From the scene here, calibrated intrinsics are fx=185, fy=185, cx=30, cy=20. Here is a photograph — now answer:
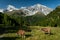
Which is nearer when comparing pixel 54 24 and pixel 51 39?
pixel 51 39

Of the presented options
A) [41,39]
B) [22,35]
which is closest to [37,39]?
[41,39]

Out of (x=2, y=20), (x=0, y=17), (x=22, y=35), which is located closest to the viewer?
(x=22, y=35)

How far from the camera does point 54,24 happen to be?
14225cm

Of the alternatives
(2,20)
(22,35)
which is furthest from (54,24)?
(22,35)

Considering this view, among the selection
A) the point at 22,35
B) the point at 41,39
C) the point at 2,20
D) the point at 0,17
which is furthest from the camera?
the point at 0,17

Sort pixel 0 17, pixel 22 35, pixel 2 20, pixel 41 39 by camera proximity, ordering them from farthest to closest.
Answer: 1. pixel 0 17
2. pixel 2 20
3. pixel 22 35
4. pixel 41 39

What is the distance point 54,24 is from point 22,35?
102m

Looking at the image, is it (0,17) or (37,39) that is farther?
(0,17)

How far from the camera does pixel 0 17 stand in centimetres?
15038

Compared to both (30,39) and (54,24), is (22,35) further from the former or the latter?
(54,24)

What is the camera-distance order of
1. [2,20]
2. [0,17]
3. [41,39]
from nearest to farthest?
1. [41,39]
2. [2,20]
3. [0,17]

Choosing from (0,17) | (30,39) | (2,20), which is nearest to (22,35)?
(30,39)

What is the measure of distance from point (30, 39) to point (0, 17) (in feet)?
384

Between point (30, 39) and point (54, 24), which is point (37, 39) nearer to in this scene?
point (30, 39)
